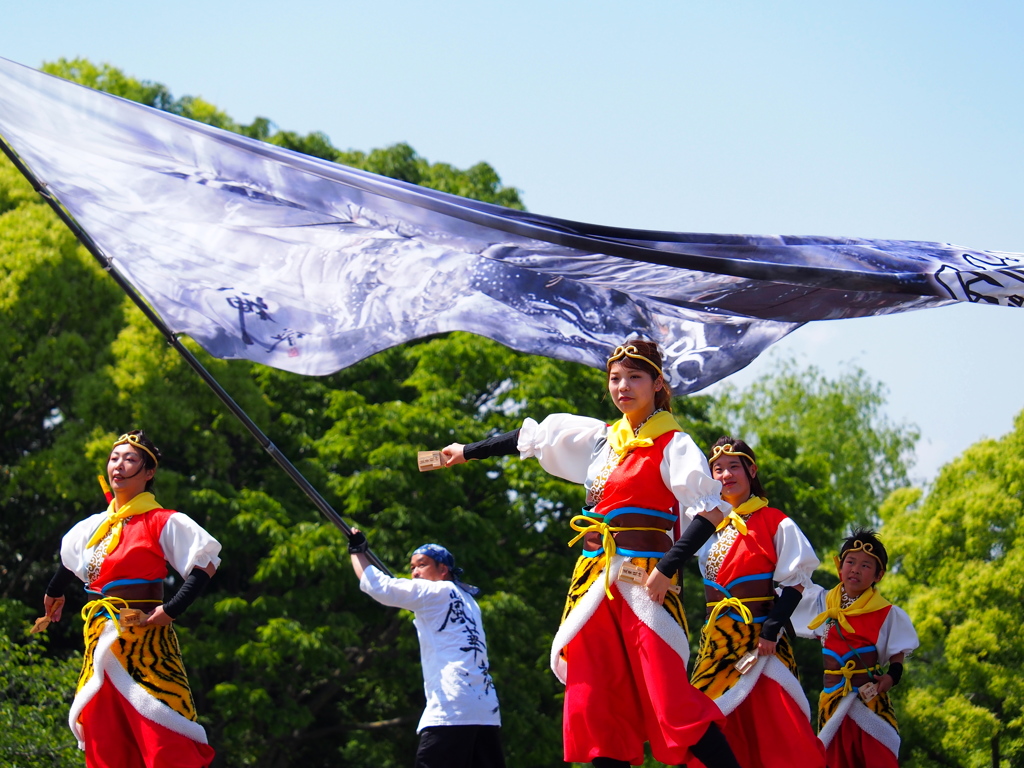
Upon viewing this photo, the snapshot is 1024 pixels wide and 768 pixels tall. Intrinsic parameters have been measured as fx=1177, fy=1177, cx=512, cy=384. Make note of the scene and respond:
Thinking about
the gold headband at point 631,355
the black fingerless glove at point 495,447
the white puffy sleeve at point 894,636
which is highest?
the gold headband at point 631,355

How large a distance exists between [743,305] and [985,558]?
13167 mm

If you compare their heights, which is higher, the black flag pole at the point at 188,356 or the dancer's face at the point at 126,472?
the black flag pole at the point at 188,356

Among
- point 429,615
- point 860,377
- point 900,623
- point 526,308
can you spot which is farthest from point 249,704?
point 860,377

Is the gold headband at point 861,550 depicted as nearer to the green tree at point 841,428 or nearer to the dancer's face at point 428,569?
the dancer's face at point 428,569

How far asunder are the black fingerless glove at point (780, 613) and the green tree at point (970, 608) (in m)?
10.9

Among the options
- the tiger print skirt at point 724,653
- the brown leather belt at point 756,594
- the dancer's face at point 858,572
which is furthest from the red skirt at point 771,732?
the dancer's face at point 858,572

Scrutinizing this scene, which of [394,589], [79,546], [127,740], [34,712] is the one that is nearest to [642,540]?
[394,589]

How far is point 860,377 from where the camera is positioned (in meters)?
39.4

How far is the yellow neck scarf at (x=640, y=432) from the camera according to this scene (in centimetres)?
423

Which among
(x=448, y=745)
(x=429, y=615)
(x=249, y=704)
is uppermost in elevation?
(x=429, y=615)

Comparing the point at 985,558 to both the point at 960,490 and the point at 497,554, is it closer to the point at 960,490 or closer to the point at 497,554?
the point at 960,490

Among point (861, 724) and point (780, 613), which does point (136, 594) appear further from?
point (861, 724)

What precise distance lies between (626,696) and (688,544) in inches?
22.8

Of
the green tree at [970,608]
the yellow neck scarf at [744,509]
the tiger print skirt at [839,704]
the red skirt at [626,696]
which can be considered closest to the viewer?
Answer: the red skirt at [626,696]
